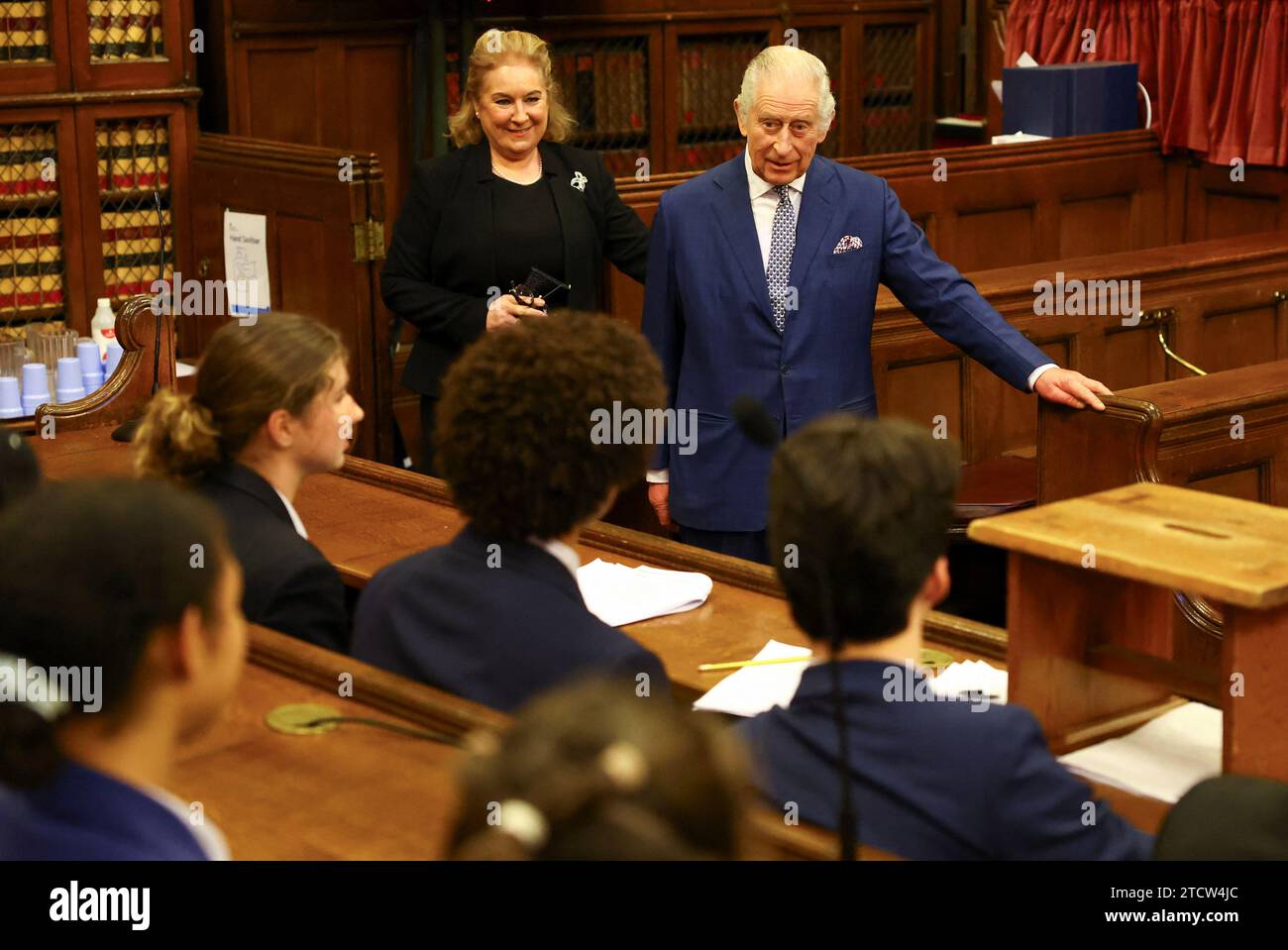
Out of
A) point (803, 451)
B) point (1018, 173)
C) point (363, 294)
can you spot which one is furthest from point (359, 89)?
point (803, 451)

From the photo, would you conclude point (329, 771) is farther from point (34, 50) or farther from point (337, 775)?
point (34, 50)

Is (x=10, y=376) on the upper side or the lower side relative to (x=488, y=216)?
lower

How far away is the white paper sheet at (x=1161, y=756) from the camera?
2.19m

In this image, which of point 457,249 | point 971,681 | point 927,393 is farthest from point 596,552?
point 927,393

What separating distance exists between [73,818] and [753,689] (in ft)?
3.89

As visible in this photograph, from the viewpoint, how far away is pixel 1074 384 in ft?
10.9

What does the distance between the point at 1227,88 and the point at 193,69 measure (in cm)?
361

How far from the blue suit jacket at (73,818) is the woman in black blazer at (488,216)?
8.27ft

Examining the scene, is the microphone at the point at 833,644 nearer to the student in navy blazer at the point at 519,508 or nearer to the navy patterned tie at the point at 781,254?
the student in navy blazer at the point at 519,508

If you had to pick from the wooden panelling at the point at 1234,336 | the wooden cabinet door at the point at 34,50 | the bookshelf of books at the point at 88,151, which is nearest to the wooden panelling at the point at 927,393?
the wooden panelling at the point at 1234,336

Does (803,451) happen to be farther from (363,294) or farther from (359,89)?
(359,89)

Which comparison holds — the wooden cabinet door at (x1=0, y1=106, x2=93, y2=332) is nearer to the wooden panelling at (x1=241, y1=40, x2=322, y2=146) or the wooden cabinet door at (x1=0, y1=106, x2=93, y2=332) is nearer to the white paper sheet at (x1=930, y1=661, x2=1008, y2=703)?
the wooden panelling at (x1=241, y1=40, x2=322, y2=146)

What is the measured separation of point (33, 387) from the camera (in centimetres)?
452
